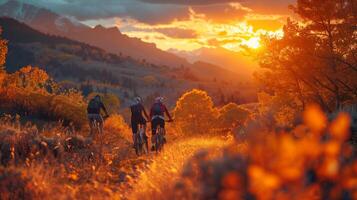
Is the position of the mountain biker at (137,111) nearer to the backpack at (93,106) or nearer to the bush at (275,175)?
the backpack at (93,106)

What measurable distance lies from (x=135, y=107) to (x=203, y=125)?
124ft

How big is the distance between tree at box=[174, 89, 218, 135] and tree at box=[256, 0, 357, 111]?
24970 millimetres

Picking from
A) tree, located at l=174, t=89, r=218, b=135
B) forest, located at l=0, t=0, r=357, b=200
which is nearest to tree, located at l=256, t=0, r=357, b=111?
forest, located at l=0, t=0, r=357, b=200

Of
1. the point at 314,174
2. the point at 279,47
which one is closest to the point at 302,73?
the point at 279,47

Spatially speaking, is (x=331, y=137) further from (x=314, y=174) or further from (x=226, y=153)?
(x=226, y=153)

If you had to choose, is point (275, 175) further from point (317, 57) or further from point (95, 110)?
point (317, 57)

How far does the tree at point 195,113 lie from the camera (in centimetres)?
5556

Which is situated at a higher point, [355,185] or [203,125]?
[355,185]

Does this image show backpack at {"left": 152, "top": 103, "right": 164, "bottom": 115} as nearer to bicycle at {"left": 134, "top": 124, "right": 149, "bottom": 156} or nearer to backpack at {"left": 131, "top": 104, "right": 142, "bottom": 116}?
backpack at {"left": 131, "top": 104, "right": 142, "bottom": 116}

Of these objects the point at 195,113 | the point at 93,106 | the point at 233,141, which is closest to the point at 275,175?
the point at 233,141

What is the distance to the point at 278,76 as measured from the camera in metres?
30.3

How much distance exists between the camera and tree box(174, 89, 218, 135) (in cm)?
5556

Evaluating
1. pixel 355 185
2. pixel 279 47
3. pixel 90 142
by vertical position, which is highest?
pixel 279 47

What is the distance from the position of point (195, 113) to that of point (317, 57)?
30.8m
